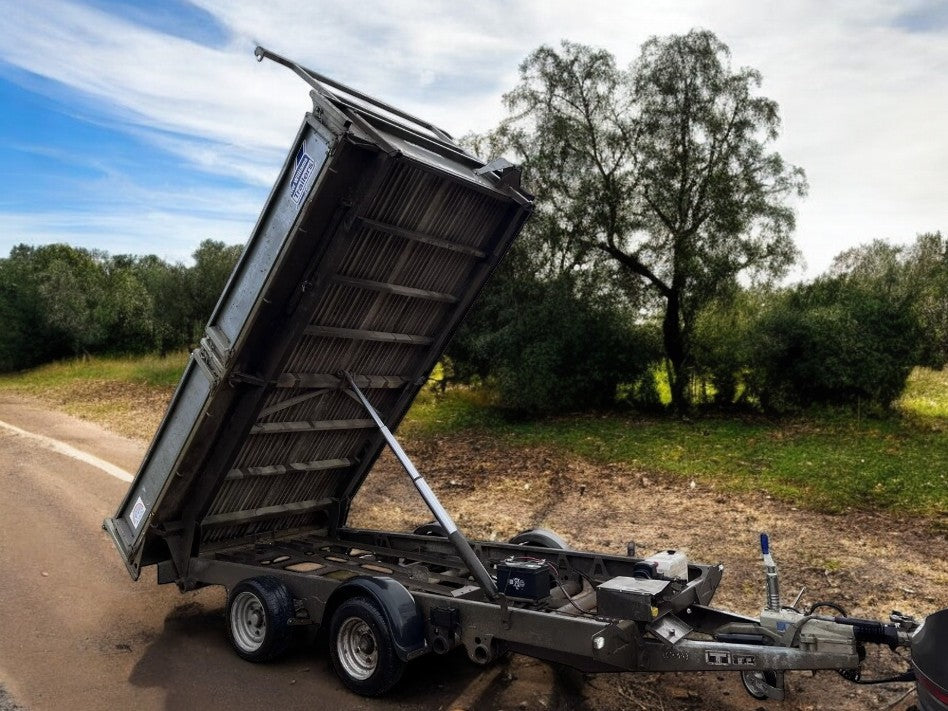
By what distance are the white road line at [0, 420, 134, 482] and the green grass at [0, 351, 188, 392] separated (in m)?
7.81

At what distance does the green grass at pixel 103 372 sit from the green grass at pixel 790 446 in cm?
1115

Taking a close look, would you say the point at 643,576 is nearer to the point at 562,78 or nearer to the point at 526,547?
the point at 526,547

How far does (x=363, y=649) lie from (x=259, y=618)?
109 centimetres

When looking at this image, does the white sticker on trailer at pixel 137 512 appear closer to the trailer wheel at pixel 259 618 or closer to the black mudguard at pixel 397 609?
the trailer wheel at pixel 259 618

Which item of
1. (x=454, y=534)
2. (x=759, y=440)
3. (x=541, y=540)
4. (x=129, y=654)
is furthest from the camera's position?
(x=759, y=440)

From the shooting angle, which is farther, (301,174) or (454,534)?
(454,534)

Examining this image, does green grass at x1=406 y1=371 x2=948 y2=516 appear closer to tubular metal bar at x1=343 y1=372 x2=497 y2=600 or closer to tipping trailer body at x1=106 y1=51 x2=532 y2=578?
tipping trailer body at x1=106 y1=51 x2=532 y2=578

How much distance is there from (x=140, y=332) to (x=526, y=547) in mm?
33413

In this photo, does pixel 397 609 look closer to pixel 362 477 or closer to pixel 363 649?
pixel 363 649

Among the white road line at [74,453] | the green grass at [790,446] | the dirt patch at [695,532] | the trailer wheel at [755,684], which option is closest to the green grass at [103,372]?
the white road line at [74,453]

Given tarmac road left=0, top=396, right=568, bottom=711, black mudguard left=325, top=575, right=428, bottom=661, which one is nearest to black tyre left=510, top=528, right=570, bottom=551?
tarmac road left=0, top=396, right=568, bottom=711

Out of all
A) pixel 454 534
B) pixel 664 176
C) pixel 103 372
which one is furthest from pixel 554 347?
pixel 103 372

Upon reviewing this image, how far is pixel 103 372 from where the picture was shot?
29.2 meters

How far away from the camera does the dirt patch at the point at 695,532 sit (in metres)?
6.03
